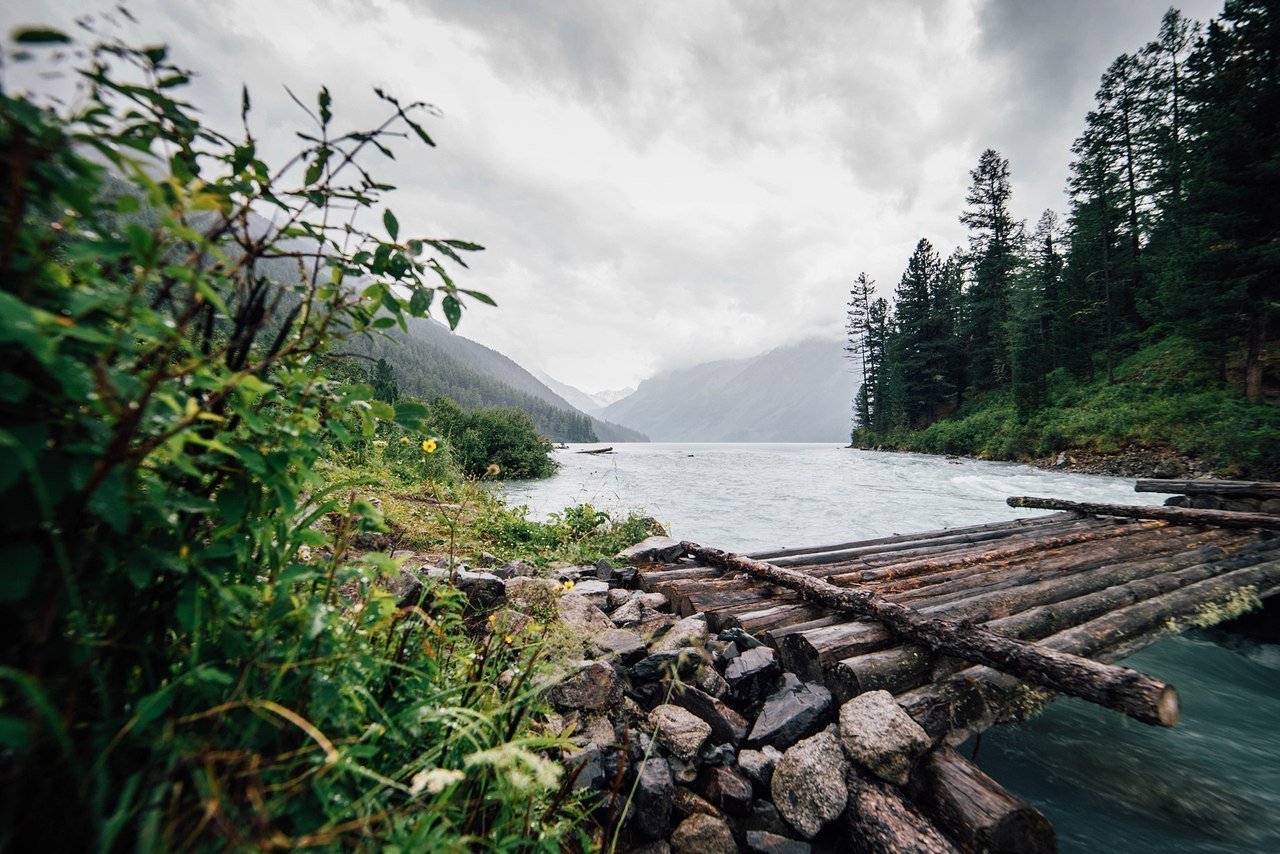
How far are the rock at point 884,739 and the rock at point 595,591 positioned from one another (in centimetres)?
226

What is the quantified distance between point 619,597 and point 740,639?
1.46 m

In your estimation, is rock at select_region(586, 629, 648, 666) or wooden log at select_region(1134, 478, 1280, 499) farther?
wooden log at select_region(1134, 478, 1280, 499)

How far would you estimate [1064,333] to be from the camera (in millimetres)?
29297

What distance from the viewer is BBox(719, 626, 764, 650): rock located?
318 cm

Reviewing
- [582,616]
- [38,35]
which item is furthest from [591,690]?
[38,35]

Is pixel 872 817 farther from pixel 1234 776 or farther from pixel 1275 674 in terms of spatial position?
pixel 1275 674

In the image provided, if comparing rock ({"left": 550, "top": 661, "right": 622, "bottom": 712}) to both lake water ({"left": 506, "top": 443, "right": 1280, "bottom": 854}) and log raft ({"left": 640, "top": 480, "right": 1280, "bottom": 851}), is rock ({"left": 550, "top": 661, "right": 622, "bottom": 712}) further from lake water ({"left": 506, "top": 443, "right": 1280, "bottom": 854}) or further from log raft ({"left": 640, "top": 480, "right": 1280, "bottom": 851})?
lake water ({"left": 506, "top": 443, "right": 1280, "bottom": 854})

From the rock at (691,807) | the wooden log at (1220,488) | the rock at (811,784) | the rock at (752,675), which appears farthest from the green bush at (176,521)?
the wooden log at (1220,488)

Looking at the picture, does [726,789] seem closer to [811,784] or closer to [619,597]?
[811,784]

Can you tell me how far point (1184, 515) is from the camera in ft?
21.9

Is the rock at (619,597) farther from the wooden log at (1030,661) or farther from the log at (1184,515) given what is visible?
the log at (1184,515)

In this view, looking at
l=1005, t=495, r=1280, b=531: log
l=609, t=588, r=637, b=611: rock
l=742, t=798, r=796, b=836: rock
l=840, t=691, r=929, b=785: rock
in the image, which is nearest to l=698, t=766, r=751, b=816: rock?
l=742, t=798, r=796, b=836: rock

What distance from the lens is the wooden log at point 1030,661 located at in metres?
2.24

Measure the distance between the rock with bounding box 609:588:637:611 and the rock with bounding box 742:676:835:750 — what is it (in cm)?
177
